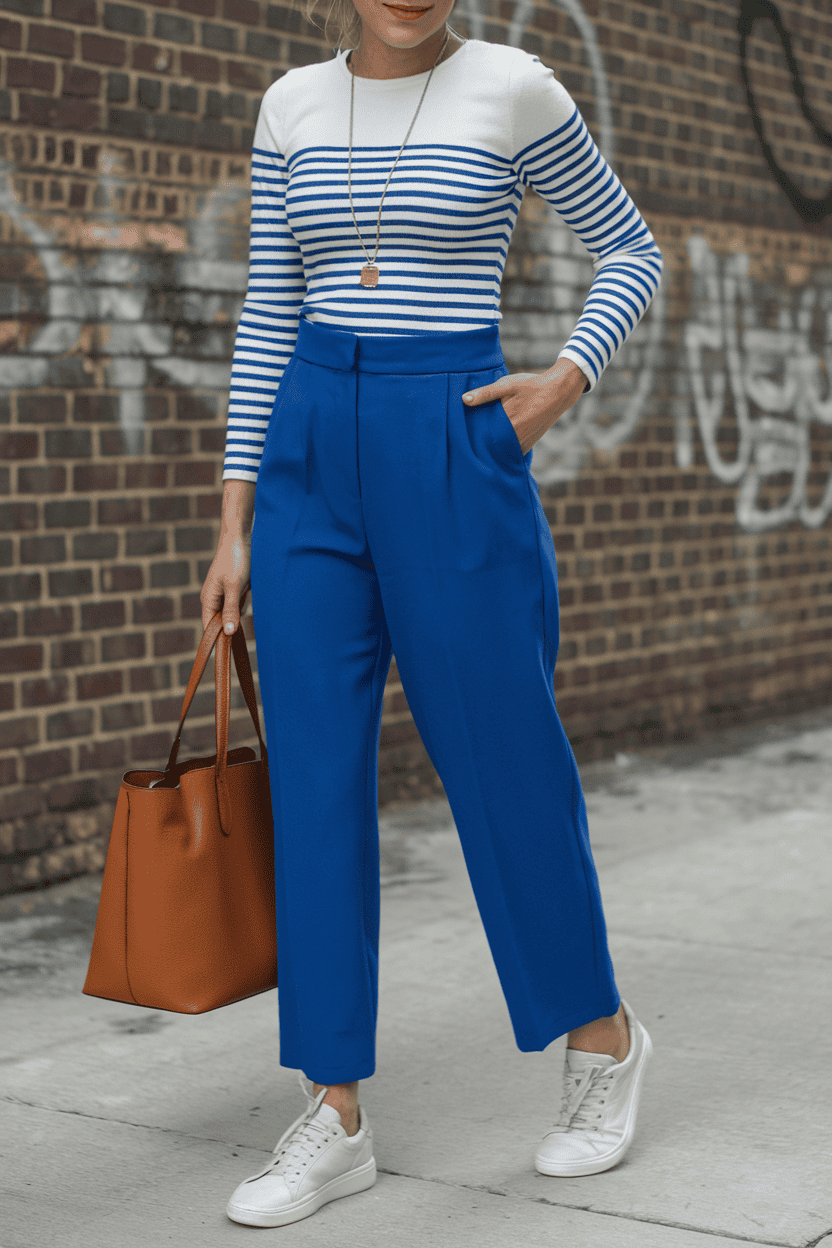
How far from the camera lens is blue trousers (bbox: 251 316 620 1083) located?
2561 mm

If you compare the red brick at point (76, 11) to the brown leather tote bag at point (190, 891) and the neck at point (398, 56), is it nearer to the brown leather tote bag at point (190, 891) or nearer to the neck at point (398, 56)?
the neck at point (398, 56)

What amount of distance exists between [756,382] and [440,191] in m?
5.45

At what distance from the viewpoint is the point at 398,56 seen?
260 centimetres

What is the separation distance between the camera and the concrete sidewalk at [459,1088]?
8.48 ft

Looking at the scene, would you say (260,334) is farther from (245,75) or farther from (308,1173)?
(245,75)

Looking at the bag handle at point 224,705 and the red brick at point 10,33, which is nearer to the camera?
the bag handle at point 224,705

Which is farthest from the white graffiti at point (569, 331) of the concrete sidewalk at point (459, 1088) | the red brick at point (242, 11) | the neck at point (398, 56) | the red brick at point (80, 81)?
the neck at point (398, 56)

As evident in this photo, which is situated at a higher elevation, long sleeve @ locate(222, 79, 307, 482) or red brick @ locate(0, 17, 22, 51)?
red brick @ locate(0, 17, 22, 51)

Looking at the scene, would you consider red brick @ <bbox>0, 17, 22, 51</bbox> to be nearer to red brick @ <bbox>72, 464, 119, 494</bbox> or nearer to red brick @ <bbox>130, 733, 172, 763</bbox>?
red brick @ <bbox>72, 464, 119, 494</bbox>

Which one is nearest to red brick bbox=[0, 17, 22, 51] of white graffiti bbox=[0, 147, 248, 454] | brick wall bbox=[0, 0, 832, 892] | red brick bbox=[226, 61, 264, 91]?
brick wall bbox=[0, 0, 832, 892]

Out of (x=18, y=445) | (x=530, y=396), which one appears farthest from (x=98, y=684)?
(x=530, y=396)

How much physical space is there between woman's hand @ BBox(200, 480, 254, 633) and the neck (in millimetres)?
677

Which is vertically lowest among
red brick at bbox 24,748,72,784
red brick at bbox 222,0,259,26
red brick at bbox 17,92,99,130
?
red brick at bbox 24,748,72,784

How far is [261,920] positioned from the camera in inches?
107
